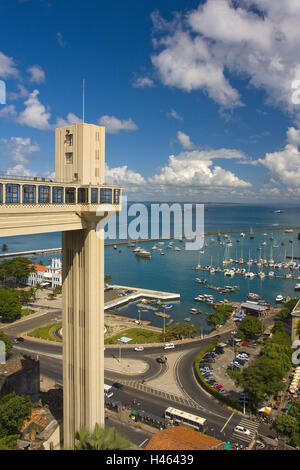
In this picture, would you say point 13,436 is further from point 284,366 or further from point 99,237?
point 284,366

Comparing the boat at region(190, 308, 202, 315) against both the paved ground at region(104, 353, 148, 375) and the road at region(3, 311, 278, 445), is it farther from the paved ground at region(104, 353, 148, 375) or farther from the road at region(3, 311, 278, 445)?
the paved ground at region(104, 353, 148, 375)

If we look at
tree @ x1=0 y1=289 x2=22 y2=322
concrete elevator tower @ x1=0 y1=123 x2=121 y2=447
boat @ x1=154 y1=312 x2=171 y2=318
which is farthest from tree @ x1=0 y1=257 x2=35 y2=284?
concrete elevator tower @ x1=0 y1=123 x2=121 y2=447

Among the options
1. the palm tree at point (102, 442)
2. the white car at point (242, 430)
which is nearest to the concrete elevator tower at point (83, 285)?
the palm tree at point (102, 442)

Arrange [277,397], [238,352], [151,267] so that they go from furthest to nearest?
[151,267] < [238,352] < [277,397]

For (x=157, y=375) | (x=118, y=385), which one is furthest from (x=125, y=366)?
(x=118, y=385)

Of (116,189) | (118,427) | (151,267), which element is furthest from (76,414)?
(151,267)
